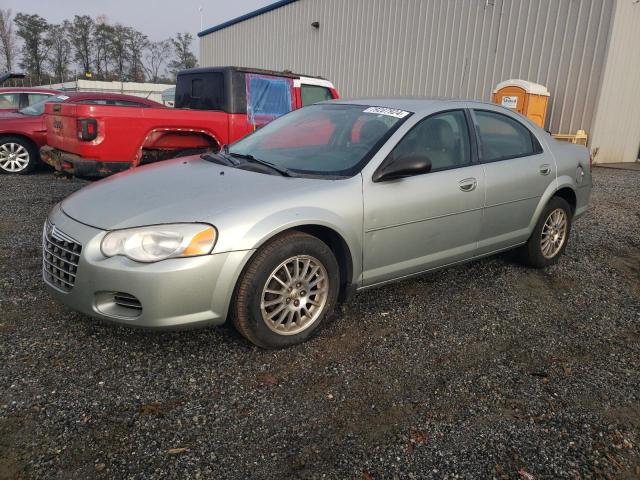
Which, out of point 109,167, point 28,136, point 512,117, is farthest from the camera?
point 28,136

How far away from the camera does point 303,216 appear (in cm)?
292

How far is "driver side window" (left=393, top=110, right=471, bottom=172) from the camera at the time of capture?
3533mm

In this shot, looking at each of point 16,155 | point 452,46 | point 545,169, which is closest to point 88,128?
point 16,155

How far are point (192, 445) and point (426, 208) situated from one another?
6.99 ft

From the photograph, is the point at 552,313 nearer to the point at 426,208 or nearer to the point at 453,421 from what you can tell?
the point at 426,208

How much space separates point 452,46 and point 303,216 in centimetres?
1247

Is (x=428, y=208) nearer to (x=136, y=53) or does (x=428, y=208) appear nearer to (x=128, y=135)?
(x=128, y=135)

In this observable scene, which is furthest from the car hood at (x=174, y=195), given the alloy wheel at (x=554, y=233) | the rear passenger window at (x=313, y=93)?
the rear passenger window at (x=313, y=93)

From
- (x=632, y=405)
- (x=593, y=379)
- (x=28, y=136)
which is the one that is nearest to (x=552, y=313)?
(x=593, y=379)

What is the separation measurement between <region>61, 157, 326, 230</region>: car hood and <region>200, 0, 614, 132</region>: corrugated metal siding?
34.7 ft

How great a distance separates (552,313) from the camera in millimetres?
3713

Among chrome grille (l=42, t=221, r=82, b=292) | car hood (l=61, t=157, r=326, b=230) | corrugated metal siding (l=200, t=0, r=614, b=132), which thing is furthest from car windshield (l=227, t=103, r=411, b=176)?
corrugated metal siding (l=200, t=0, r=614, b=132)

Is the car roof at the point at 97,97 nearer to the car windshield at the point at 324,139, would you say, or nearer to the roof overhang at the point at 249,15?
the car windshield at the point at 324,139

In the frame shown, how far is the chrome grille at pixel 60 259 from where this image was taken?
277 centimetres
